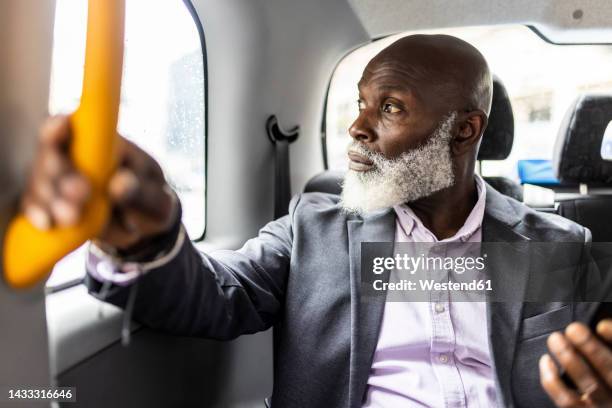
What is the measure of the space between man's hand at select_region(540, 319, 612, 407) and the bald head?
813 mm

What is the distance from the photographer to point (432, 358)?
1.07 metres

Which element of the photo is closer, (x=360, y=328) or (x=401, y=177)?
(x=360, y=328)

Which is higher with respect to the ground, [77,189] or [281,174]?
[77,189]

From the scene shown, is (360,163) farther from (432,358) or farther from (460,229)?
(432,358)

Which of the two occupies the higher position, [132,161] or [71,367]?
[132,161]

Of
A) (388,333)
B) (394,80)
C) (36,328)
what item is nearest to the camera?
(36,328)

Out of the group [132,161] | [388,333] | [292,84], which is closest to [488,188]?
[388,333]

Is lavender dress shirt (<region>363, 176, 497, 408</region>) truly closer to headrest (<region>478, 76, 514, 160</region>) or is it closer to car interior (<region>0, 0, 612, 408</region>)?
car interior (<region>0, 0, 612, 408</region>)

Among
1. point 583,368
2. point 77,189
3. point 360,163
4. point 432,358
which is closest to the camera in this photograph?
point 77,189

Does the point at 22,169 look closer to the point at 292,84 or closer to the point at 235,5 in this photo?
the point at 235,5

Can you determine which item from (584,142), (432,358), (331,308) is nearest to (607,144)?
(584,142)

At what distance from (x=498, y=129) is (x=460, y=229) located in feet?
1.55

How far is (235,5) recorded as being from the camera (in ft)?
4.47

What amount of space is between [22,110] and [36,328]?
0.70ft
